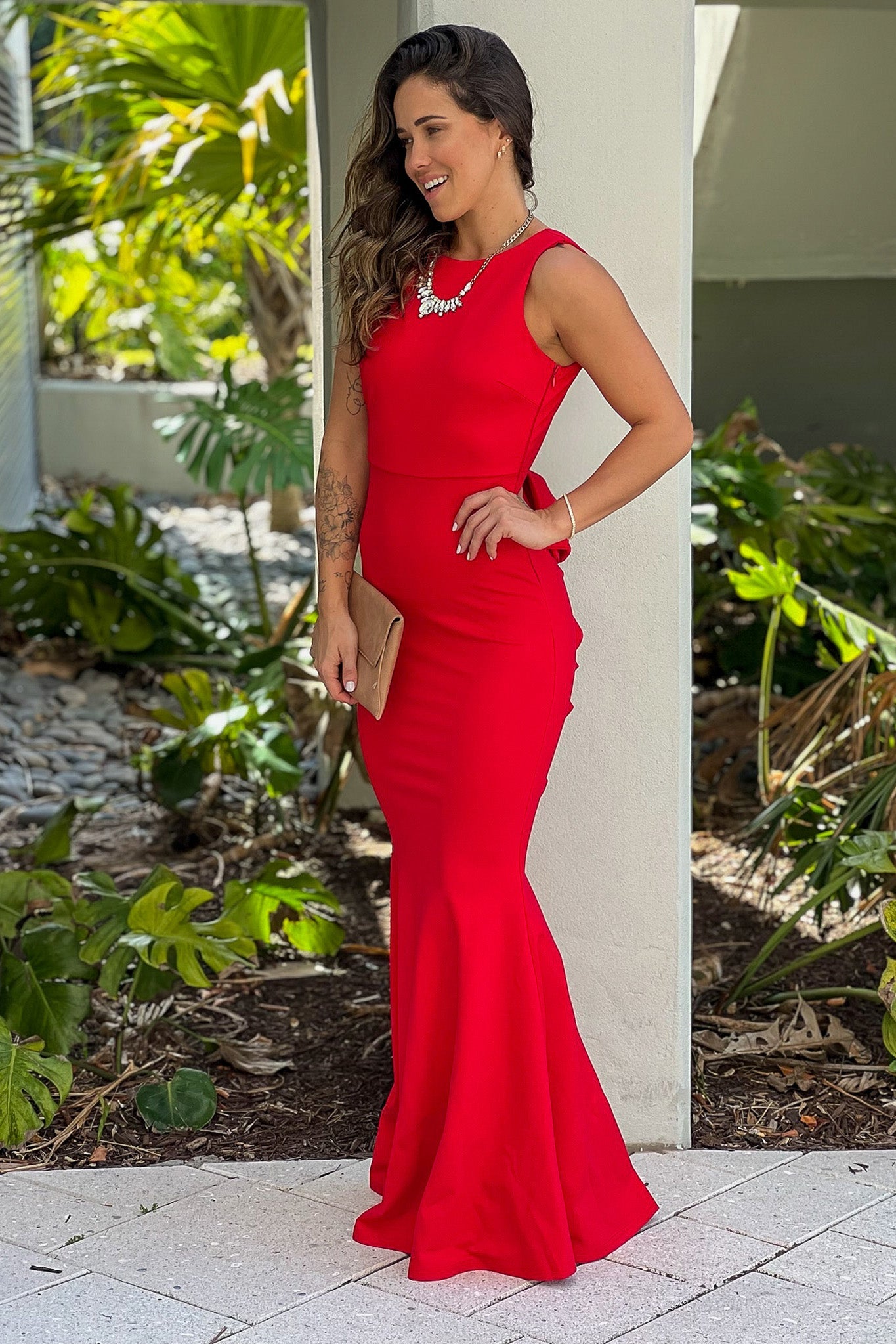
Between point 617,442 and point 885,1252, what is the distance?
1503 millimetres

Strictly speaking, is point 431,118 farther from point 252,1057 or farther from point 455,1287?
point 252,1057

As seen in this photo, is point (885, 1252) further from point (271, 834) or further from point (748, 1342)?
point (271, 834)

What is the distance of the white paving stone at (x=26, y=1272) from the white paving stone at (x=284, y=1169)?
0.41 m

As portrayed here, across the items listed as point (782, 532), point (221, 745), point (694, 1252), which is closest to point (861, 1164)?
point (694, 1252)

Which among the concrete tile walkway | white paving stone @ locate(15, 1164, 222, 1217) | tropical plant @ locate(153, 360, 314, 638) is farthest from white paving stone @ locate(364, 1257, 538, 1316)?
tropical plant @ locate(153, 360, 314, 638)

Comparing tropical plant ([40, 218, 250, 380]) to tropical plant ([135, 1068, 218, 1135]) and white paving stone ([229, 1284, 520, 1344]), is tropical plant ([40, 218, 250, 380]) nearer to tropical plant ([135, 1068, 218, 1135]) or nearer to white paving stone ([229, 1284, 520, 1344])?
tropical plant ([135, 1068, 218, 1135])

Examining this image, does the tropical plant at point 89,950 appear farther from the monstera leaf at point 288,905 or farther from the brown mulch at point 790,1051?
the brown mulch at point 790,1051

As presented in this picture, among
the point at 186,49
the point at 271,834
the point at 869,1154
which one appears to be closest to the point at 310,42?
the point at 186,49

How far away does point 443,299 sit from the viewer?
8.11ft

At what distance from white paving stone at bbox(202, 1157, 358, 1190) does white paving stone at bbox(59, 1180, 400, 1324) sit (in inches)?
1.9

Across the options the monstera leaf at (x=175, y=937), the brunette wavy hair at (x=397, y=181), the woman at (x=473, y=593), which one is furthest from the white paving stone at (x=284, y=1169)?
the brunette wavy hair at (x=397, y=181)

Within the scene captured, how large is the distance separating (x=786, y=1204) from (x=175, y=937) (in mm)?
1321

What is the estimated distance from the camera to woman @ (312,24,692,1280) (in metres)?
2.40

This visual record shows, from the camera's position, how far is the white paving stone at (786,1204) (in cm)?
270
